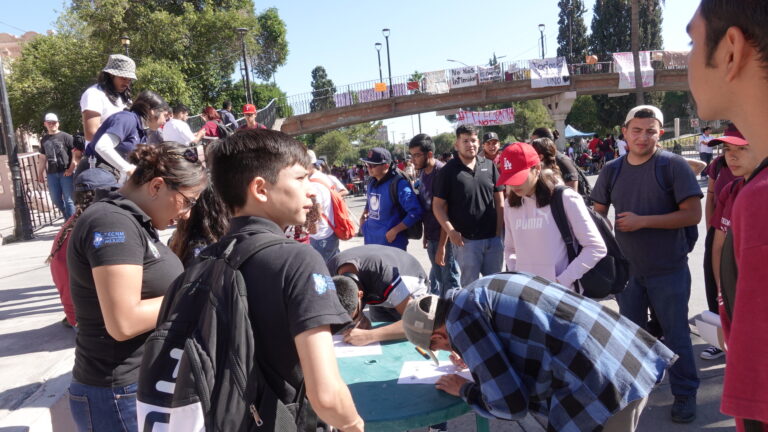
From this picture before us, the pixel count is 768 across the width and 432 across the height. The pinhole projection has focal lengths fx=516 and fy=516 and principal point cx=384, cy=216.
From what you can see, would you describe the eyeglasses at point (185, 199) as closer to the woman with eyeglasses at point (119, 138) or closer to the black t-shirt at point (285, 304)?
the black t-shirt at point (285, 304)

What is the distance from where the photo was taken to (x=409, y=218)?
218 inches

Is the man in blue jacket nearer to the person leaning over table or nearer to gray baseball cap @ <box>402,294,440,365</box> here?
gray baseball cap @ <box>402,294,440,365</box>

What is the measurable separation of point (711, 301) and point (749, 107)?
374cm

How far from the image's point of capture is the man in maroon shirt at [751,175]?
0.87 meters

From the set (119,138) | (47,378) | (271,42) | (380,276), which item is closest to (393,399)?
(380,276)

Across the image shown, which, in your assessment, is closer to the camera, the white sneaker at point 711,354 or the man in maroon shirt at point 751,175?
the man in maroon shirt at point 751,175

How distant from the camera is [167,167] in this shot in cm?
223

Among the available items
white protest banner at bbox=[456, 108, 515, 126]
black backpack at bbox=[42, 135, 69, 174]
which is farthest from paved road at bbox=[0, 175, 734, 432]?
white protest banner at bbox=[456, 108, 515, 126]

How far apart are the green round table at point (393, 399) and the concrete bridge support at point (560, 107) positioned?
32.0 metres

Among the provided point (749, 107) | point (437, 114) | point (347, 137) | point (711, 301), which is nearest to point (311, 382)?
point (749, 107)

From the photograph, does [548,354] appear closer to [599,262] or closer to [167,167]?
[599,262]

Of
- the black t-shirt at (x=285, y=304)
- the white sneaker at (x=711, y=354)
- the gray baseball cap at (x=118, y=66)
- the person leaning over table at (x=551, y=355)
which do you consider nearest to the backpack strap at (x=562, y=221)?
the person leaning over table at (x=551, y=355)

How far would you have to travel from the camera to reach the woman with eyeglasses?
3967 millimetres

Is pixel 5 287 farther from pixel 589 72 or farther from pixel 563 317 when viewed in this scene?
Answer: pixel 589 72
